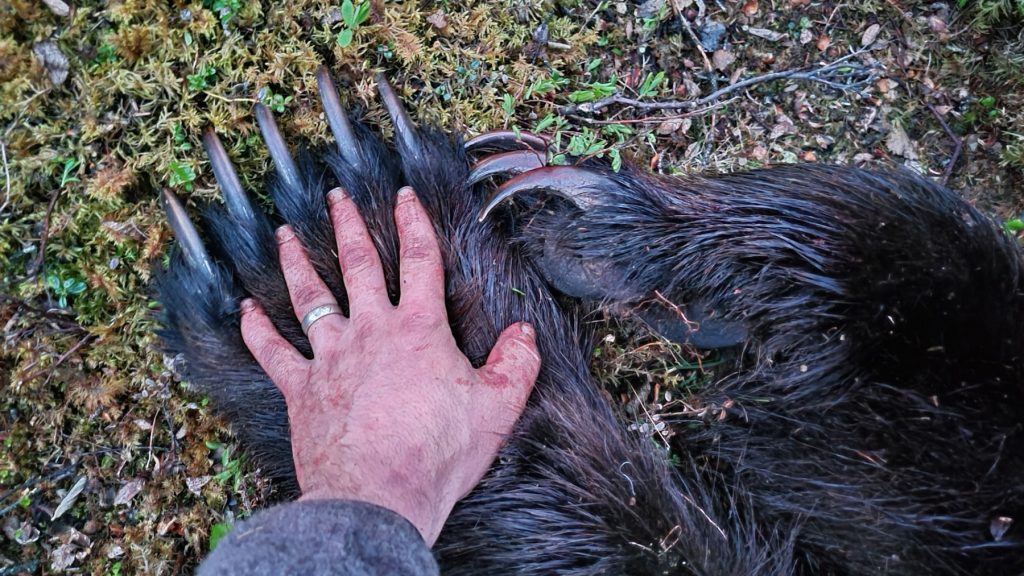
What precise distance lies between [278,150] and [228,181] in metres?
0.20

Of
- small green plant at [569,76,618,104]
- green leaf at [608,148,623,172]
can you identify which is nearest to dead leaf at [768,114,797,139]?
small green plant at [569,76,618,104]

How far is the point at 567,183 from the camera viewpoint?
7.09 ft

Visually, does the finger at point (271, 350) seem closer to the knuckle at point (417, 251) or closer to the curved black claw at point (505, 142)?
the knuckle at point (417, 251)

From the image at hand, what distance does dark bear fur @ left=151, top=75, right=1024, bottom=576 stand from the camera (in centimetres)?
190

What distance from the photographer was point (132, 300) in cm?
258

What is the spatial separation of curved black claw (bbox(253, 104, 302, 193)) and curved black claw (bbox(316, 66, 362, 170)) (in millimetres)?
177

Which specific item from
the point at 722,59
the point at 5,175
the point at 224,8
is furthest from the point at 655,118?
the point at 5,175

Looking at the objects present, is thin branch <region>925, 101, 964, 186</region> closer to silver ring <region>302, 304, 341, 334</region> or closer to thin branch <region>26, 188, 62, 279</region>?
silver ring <region>302, 304, 341, 334</region>

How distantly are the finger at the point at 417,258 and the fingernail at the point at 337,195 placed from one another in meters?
0.19

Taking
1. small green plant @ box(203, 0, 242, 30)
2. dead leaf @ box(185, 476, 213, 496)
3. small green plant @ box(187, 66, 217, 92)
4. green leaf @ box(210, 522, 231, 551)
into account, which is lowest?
green leaf @ box(210, 522, 231, 551)

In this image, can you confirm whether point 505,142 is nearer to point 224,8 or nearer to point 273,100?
point 273,100

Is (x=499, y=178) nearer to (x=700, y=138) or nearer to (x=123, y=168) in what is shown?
(x=700, y=138)

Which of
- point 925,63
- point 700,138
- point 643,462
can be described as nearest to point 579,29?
point 700,138

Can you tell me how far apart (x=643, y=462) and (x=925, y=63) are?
1.98 m
